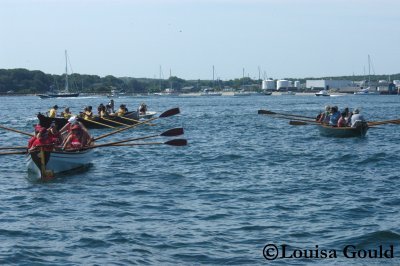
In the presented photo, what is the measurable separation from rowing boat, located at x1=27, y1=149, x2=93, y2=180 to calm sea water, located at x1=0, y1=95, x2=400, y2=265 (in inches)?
14.6

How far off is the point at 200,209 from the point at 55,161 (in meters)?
6.58

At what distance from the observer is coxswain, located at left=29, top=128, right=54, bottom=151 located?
2286 centimetres

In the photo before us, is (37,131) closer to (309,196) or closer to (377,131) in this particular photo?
(309,196)

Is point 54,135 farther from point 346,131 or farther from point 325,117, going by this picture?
point 325,117

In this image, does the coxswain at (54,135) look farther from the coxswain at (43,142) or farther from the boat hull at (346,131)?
the boat hull at (346,131)

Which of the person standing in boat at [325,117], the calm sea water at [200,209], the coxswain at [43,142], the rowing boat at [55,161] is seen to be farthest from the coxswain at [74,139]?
the person standing in boat at [325,117]

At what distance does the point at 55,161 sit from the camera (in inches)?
917

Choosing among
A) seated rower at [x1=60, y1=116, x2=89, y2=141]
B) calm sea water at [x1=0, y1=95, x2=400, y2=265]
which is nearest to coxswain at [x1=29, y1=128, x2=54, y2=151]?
calm sea water at [x1=0, y1=95, x2=400, y2=265]

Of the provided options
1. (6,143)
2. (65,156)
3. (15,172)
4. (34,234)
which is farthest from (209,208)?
(6,143)

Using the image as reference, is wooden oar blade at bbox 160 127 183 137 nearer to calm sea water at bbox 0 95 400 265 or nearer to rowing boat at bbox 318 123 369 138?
calm sea water at bbox 0 95 400 265

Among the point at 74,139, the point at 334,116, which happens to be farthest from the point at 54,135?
the point at 334,116

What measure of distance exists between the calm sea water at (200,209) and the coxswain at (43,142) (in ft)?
3.64

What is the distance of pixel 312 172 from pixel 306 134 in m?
18.4

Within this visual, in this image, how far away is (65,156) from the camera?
934 inches
